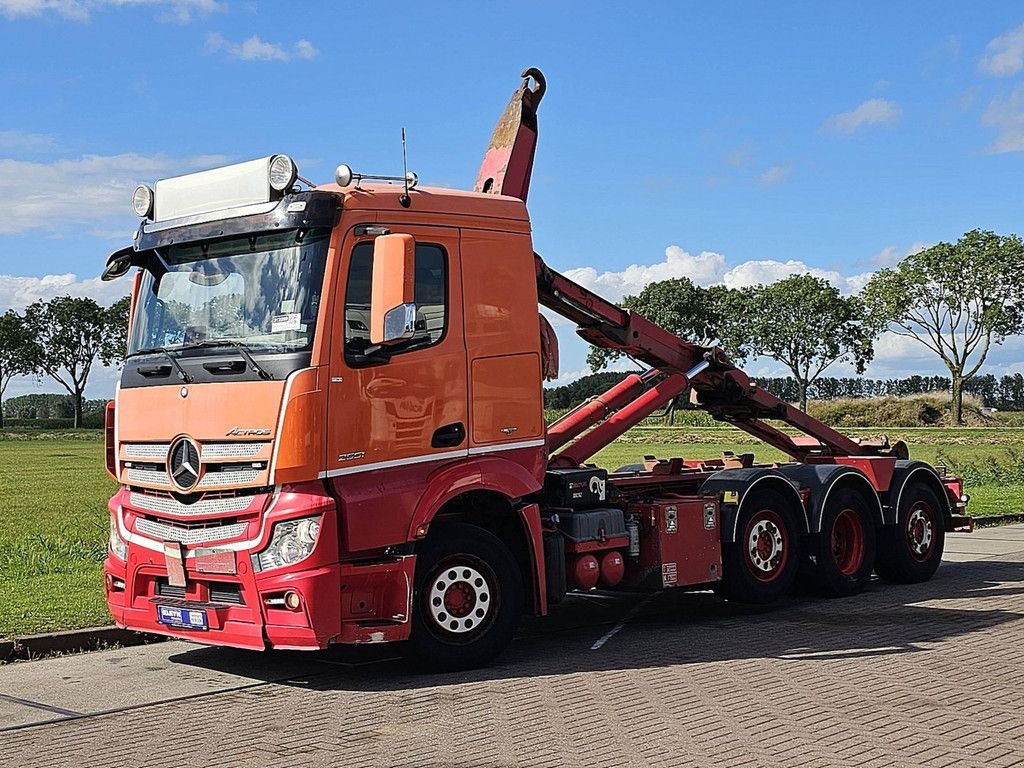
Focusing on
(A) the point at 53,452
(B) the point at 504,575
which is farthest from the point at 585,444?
(A) the point at 53,452

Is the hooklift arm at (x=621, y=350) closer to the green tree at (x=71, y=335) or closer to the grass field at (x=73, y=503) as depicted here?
the grass field at (x=73, y=503)

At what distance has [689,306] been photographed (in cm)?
9075

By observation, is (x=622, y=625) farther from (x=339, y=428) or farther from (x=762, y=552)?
(x=339, y=428)

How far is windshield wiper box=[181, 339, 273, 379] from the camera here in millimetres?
8578

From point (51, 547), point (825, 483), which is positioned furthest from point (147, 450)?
point (51, 547)

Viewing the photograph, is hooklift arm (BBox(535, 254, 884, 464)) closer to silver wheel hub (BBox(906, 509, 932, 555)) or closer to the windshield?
silver wheel hub (BBox(906, 509, 932, 555))

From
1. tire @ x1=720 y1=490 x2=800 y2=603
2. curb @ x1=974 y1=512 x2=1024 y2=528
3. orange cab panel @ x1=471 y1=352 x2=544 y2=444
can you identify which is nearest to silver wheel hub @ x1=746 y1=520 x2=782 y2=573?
tire @ x1=720 y1=490 x2=800 y2=603

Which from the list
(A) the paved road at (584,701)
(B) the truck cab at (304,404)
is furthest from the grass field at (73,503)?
(B) the truck cab at (304,404)

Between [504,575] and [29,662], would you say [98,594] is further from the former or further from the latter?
[504,575]

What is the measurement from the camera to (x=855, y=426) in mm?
78000

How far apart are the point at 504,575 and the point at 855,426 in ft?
235

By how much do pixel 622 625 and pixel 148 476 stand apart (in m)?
4.44

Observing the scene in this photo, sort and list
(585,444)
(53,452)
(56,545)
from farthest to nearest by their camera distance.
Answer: (53,452)
(56,545)
(585,444)

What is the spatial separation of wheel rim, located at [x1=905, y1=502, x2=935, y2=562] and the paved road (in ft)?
7.56
